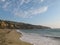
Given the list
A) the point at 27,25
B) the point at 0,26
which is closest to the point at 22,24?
the point at 27,25

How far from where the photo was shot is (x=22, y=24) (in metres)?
178

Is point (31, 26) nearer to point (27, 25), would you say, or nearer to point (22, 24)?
point (27, 25)

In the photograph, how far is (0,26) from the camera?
8719 cm

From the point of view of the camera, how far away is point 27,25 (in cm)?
18888

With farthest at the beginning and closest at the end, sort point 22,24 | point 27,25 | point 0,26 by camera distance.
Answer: point 27,25, point 22,24, point 0,26

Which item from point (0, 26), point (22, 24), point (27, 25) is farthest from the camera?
point (27, 25)

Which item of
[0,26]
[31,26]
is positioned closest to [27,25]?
[31,26]

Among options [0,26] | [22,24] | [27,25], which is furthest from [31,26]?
[0,26]

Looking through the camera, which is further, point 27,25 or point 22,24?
point 27,25

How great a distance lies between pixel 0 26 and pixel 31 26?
10961cm

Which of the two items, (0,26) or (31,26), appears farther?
(31,26)

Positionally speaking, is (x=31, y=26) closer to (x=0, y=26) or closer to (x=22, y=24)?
(x=22, y=24)

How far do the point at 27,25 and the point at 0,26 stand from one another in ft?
337

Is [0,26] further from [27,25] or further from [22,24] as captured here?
[27,25]
